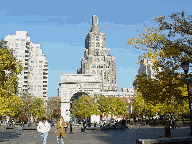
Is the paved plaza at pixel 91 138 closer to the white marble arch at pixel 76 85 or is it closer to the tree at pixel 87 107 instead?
the tree at pixel 87 107

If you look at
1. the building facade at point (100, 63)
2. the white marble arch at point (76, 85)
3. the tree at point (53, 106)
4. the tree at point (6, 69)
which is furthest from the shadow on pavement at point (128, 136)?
the building facade at point (100, 63)

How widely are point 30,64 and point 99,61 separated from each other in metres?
40.2

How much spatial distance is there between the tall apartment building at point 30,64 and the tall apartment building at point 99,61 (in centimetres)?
2484

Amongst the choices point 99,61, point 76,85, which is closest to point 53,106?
point 76,85

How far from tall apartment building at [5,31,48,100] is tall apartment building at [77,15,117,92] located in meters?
→ 24.8

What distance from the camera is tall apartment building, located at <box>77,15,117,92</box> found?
525 feet

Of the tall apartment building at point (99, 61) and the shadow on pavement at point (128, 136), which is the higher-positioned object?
the tall apartment building at point (99, 61)

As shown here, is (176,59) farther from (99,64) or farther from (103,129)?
(99,64)

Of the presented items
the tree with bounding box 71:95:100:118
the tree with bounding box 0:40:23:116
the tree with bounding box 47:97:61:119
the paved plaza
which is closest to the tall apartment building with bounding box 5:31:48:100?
the tree with bounding box 47:97:61:119

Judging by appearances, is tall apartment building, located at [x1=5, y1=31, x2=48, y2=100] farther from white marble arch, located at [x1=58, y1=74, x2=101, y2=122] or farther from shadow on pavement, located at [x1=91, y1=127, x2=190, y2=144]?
shadow on pavement, located at [x1=91, y1=127, x2=190, y2=144]

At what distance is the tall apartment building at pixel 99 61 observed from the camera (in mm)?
160000

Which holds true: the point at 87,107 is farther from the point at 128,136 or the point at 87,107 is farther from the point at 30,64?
the point at 30,64

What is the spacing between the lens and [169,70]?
19.7 metres

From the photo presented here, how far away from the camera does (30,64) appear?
487 ft
